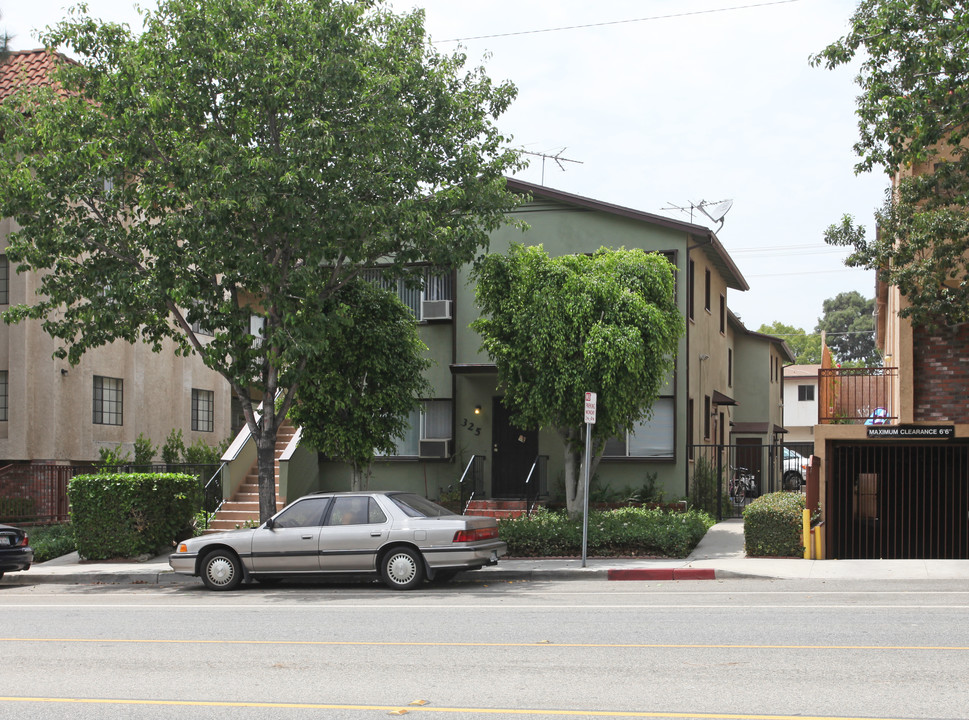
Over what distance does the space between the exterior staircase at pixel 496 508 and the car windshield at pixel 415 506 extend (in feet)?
22.0

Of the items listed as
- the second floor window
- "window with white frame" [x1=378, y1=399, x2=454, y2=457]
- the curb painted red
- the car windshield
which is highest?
the second floor window

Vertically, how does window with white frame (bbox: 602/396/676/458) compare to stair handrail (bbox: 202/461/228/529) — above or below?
above

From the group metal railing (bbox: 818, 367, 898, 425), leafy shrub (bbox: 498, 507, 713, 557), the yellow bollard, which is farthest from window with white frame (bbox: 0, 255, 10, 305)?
the yellow bollard

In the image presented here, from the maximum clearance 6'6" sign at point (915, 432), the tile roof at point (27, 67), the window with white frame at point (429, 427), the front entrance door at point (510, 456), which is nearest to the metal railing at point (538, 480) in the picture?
the front entrance door at point (510, 456)

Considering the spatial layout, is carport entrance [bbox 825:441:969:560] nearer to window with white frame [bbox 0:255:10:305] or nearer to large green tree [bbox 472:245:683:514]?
large green tree [bbox 472:245:683:514]

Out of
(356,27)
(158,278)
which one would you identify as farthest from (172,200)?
(356,27)

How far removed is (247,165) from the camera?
1655cm

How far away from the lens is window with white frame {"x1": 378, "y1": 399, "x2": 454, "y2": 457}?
24.5 meters

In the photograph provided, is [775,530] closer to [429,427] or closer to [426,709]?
[429,427]

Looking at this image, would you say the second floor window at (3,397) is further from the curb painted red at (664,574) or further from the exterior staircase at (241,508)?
the curb painted red at (664,574)

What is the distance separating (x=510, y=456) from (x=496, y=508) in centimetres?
166

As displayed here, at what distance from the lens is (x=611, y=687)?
7.92m

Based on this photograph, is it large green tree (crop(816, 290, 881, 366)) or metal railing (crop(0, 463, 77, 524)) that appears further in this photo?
large green tree (crop(816, 290, 881, 366))

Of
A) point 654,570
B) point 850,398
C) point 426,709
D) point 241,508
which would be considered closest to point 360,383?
point 241,508
